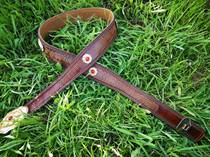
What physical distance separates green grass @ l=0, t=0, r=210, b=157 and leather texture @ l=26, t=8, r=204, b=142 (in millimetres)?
35

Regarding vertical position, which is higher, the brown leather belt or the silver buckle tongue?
the brown leather belt

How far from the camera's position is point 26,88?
1562mm

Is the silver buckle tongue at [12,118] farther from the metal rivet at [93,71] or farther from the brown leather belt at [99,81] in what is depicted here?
the metal rivet at [93,71]

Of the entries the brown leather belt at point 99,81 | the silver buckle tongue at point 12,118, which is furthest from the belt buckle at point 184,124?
the silver buckle tongue at point 12,118

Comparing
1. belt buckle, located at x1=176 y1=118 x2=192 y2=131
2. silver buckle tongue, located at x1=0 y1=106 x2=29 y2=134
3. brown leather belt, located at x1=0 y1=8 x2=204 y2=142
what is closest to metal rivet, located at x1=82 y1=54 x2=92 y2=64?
brown leather belt, located at x1=0 y1=8 x2=204 y2=142

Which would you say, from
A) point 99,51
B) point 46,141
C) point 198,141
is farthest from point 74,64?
point 198,141

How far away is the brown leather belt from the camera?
1.48 m

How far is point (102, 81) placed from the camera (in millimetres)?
1536

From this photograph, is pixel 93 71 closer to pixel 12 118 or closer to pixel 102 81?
pixel 102 81

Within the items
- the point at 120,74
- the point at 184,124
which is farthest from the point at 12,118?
the point at 184,124

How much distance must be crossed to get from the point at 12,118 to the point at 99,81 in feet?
1.35

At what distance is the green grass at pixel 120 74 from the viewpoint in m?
1.44

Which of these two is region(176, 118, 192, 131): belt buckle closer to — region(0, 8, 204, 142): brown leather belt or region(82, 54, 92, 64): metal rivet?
region(0, 8, 204, 142): brown leather belt

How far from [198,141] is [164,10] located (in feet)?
2.17
